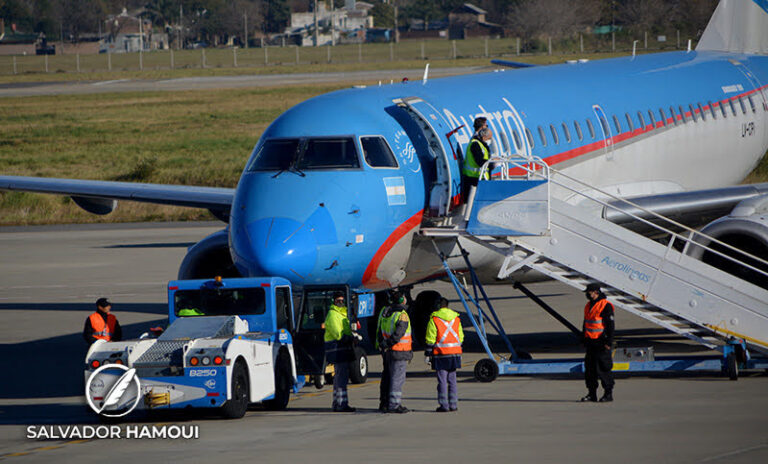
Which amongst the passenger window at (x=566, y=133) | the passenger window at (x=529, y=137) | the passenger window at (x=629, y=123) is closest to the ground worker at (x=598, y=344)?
the passenger window at (x=529, y=137)

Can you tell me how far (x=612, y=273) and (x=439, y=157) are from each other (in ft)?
10.3

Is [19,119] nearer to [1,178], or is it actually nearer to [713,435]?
[1,178]

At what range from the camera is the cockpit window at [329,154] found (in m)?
17.4

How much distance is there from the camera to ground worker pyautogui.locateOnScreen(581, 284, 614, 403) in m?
16.2

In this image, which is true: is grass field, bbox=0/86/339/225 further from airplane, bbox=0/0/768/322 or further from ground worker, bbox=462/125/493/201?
ground worker, bbox=462/125/493/201

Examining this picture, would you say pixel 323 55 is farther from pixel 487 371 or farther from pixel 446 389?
pixel 446 389

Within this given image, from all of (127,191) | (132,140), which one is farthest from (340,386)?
(132,140)

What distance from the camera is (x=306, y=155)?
1758 centimetres

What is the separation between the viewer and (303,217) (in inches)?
642

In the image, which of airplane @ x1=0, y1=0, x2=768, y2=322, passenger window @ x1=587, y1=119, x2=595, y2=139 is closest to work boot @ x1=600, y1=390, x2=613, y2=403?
airplane @ x1=0, y1=0, x2=768, y2=322

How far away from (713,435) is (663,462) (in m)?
1.63

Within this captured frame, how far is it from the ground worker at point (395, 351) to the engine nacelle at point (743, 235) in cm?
639

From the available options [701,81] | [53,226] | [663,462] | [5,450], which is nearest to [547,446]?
[663,462]

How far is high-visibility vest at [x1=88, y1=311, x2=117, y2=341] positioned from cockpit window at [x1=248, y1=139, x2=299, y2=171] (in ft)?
10.9
